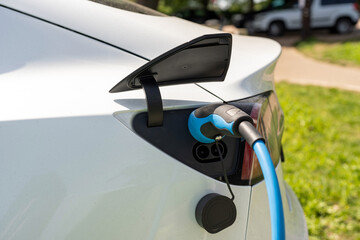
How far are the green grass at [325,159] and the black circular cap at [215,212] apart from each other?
1.69m

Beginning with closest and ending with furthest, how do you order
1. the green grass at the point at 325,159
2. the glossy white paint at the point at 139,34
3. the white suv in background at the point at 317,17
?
the glossy white paint at the point at 139,34 → the green grass at the point at 325,159 → the white suv in background at the point at 317,17

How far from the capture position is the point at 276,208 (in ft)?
3.05

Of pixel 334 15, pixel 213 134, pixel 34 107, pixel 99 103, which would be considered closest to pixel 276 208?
pixel 213 134

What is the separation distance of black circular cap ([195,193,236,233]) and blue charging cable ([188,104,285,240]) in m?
0.16

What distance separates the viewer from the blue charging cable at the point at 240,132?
93 cm

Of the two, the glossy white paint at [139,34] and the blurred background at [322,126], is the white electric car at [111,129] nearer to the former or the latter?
the glossy white paint at [139,34]

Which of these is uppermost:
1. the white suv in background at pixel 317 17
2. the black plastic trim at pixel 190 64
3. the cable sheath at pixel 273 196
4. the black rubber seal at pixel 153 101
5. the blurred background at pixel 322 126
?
the black plastic trim at pixel 190 64

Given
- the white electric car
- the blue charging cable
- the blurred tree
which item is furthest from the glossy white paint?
the blurred tree

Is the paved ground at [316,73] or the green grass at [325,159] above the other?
the green grass at [325,159]

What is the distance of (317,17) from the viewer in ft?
45.6

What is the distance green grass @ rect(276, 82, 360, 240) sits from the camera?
276 centimetres

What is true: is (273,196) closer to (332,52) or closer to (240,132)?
(240,132)

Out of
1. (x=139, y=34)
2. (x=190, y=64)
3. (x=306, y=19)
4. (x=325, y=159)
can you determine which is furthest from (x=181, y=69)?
(x=306, y=19)

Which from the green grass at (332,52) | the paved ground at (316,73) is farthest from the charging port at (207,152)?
the green grass at (332,52)
